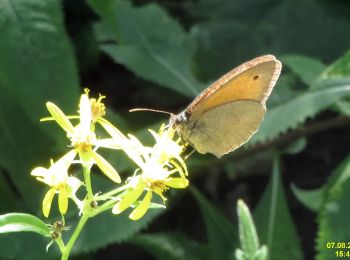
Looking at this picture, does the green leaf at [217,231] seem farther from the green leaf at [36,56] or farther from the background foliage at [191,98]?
the green leaf at [36,56]

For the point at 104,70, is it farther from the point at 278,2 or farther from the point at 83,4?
the point at 278,2

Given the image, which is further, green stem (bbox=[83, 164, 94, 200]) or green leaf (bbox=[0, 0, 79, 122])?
green leaf (bbox=[0, 0, 79, 122])

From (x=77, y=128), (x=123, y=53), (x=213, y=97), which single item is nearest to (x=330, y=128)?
(x=123, y=53)

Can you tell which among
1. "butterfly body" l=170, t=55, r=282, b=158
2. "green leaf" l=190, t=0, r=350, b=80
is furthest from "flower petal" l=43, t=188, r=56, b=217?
"green leaf" l=190, t=0, r=350, b=80

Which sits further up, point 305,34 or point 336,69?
point 305,34

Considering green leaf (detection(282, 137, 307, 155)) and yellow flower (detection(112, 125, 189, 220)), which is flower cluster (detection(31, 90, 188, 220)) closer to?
yellow flower (detection(112, 125, 189, 220))

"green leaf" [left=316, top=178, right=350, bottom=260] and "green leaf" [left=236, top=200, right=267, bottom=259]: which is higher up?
"green leaf" [left=316, top=178, right=350, bottom=260]

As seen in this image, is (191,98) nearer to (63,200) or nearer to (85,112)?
(85,112)
